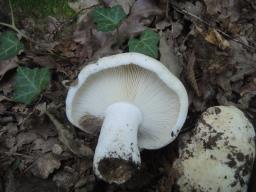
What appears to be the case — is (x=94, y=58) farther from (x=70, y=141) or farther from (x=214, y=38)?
(x=214, y=38)

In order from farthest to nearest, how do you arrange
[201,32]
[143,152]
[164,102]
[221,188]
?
[201,32] → [143,152] → [164,102] → [221,188]

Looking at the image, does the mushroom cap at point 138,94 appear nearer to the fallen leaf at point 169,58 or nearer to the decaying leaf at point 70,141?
the decaying leaf at point 70,141

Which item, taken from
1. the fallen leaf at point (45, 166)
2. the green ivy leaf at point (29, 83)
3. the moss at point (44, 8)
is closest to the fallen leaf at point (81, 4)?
the moss at point (44, 8)

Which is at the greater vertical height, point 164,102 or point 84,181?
point 164,102

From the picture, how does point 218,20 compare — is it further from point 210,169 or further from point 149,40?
point 210,169

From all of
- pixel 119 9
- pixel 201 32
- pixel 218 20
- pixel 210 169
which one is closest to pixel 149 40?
pixel 119 9

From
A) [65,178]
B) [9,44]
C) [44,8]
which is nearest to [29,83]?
[9,44]
